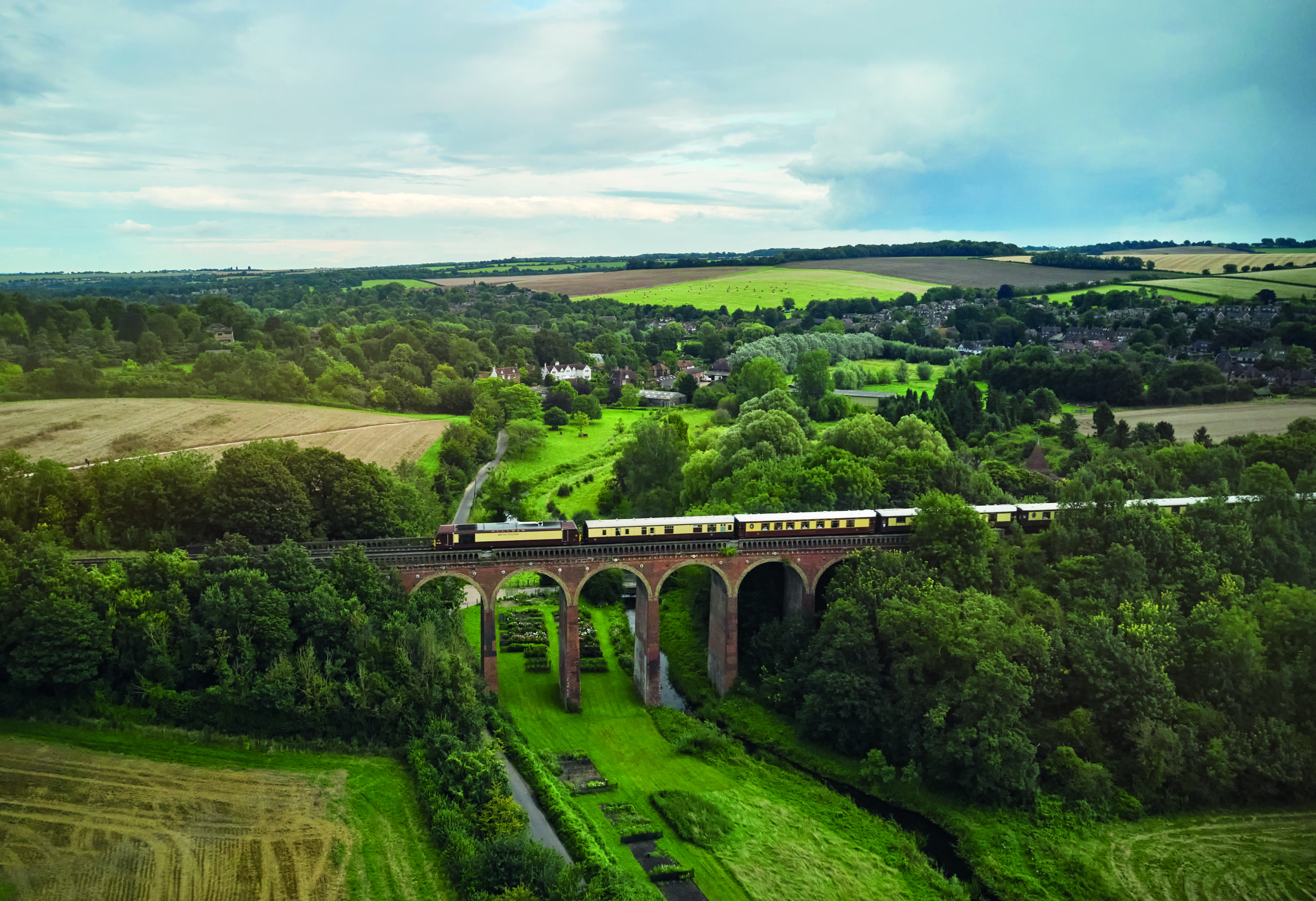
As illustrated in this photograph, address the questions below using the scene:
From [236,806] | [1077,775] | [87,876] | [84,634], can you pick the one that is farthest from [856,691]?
[84,634]

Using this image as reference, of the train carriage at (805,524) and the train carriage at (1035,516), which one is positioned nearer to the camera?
the train carriage at (805,524)

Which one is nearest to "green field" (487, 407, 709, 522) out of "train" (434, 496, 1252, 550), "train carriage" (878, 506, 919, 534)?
"train" (434, 496, 1252, 550)

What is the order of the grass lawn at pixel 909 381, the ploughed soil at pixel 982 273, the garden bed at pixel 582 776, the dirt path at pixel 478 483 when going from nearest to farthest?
the garden bed at pixel 582 776
the dirt path at pixel 478 483
the grass lawn at pixel 909 381
the ploughed soil at pixel 982 273

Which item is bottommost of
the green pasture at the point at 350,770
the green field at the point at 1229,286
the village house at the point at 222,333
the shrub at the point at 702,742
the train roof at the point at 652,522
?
the shrub at the point at 702,742

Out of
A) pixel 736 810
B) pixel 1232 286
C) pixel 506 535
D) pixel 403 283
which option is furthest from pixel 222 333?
pixel 1232 286

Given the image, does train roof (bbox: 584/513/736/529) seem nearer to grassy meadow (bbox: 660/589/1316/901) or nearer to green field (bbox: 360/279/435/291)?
grassy meadow (bbox: 660/589/1316/901)

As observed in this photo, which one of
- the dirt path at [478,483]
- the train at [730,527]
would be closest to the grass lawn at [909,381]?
the dirt path at [478,483]

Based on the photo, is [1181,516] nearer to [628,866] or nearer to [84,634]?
[628,866]

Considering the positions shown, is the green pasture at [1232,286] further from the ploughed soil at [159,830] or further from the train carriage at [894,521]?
the ploughed soil at [159,830]
